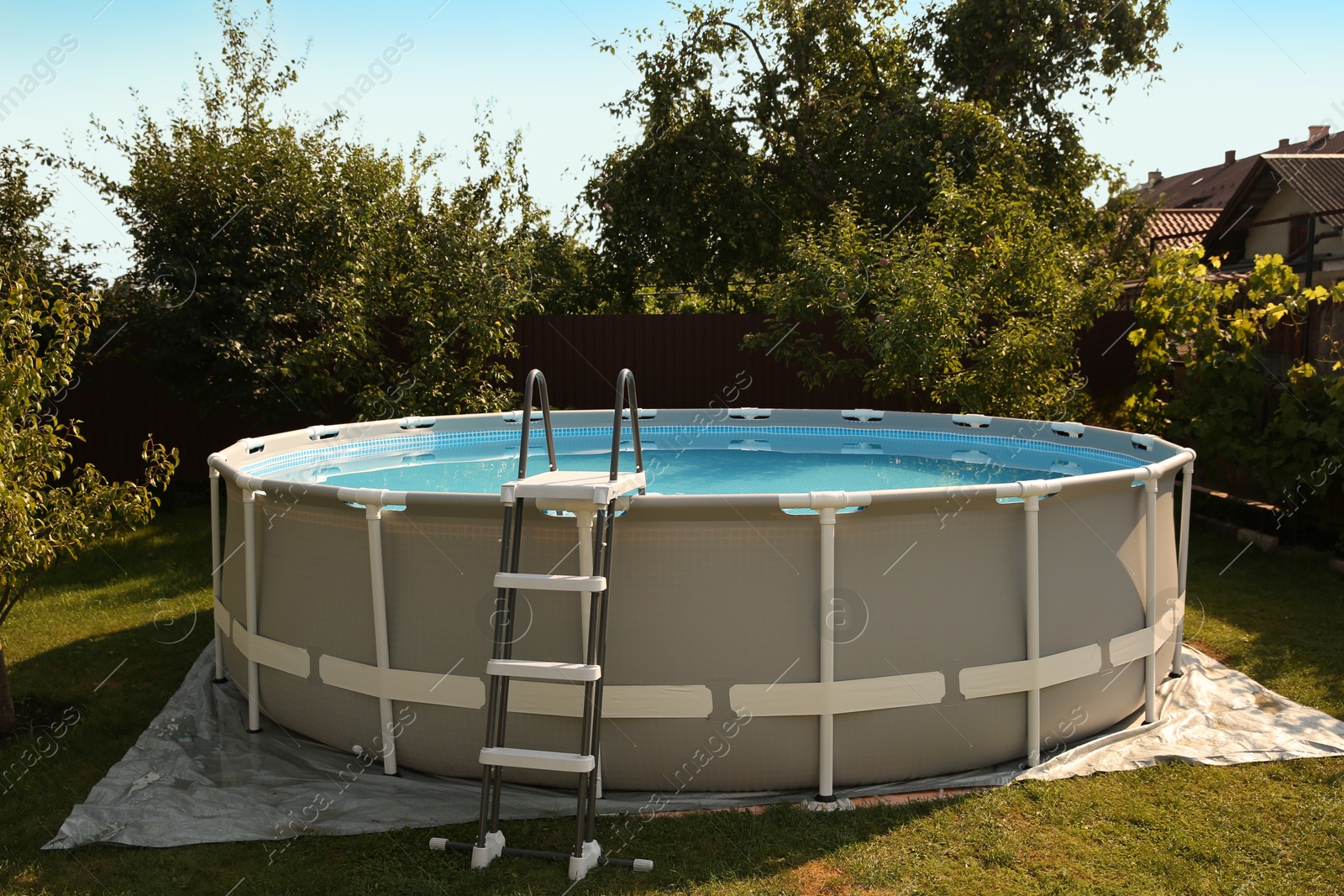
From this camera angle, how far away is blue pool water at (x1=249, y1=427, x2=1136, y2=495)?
295 inches

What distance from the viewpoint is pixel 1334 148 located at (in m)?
27.1

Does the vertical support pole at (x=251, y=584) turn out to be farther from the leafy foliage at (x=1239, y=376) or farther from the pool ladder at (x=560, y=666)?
the leafy foliage at (x=1239, y=376)

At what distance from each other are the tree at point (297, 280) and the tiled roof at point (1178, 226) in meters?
20.5

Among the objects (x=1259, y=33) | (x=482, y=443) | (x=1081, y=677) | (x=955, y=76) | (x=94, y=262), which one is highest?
(x=955, y=76)

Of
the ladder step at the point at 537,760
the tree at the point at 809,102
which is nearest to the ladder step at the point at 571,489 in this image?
the ladder step at the point at 537,760

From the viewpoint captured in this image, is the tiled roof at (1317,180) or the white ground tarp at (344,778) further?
the tiled roof at (1317,180)

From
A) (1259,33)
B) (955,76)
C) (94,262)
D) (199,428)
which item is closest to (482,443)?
(199,428)

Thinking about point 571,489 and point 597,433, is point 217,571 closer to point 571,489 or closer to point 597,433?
point 571,489

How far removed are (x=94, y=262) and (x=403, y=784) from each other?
9.16m

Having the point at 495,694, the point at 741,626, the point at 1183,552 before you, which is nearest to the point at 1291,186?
the point at 1183,552

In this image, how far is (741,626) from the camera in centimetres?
374

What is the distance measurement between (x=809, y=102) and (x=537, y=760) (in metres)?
15.3

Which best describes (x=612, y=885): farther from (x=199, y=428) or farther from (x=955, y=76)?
(x=955, y=76)

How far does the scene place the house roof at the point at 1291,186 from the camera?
1892 cm
